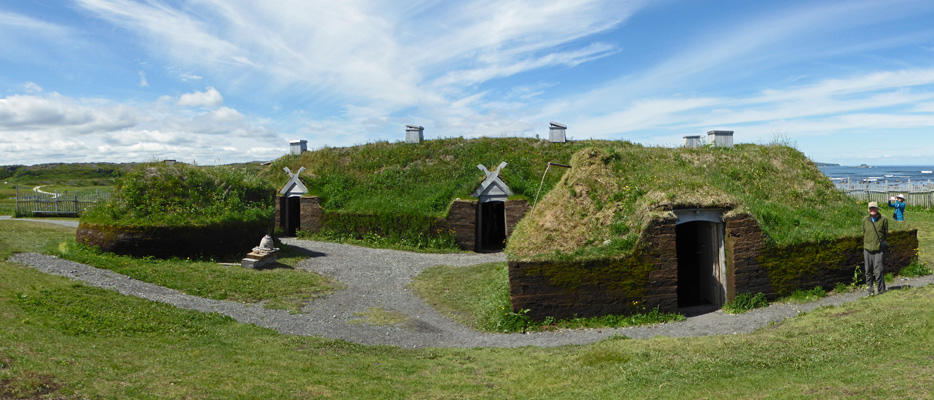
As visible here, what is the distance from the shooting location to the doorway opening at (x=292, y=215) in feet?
88.2

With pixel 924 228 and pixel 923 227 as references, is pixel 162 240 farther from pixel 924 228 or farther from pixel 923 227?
pixel 923 227

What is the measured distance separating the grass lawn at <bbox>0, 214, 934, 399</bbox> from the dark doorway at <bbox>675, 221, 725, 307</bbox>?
2.39 m

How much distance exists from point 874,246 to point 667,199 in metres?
4.40

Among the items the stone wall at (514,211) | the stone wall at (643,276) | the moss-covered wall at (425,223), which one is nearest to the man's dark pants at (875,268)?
the stone wall at (643,276)

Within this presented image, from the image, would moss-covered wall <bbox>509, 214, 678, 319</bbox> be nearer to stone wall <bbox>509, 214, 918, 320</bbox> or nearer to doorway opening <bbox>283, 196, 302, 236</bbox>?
stone wall <bbox>509, 214, 918, 320</bbox>

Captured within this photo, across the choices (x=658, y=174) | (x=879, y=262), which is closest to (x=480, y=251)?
(x=658, y=174)

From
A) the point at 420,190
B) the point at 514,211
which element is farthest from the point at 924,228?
the point at 420,190

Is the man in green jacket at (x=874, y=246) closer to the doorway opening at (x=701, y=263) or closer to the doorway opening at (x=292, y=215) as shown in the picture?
the doorway opening at (x=701, y=263)

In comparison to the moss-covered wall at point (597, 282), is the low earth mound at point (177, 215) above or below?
above

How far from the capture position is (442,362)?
8.73 m

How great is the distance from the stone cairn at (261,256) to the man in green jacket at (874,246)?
16.5 metres

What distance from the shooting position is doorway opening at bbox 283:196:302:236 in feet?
88.2

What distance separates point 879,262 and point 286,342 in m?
12.3

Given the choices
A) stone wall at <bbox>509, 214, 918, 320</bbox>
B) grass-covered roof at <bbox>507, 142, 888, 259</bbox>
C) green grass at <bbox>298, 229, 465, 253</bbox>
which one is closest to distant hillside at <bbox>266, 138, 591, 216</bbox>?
green grass at <bbox>298, 229, 465, 253</bbox>
